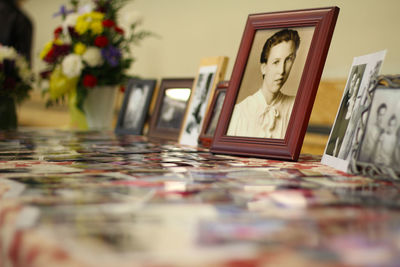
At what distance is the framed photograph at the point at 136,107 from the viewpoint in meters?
1.85

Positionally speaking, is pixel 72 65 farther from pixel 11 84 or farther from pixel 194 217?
pixel 194 217

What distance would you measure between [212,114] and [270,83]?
0.32 m

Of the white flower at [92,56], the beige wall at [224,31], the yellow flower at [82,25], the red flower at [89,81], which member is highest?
the beige wall at [224,31]

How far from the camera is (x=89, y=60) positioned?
212 centimetres

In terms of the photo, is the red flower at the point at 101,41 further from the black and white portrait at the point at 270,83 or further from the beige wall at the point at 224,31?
the black and white portrait at the point at 270,83

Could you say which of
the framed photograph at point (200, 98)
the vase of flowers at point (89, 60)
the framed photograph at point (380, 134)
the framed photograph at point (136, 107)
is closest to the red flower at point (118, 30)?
the vase of flowers at point (89, 60)

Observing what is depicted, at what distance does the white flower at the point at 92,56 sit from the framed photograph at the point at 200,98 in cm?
82

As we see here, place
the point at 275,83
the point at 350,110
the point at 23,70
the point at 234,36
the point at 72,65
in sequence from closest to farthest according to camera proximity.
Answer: the point at 350,110 → the point at 275,83 → the point at 72,65 → the point at 23,70 → the point at 234,36

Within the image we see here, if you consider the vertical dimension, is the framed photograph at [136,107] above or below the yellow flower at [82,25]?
below

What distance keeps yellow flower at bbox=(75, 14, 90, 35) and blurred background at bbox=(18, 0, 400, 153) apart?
229 millimetres

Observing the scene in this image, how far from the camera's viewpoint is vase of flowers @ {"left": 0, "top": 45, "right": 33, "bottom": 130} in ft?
6.87

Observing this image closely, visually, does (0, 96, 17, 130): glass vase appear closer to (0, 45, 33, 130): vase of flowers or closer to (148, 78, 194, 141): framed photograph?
(0, 45, 33, 130): vase of flowers

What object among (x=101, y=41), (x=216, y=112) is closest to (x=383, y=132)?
(x=216, y=112)

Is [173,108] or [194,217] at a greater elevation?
[173,108]
